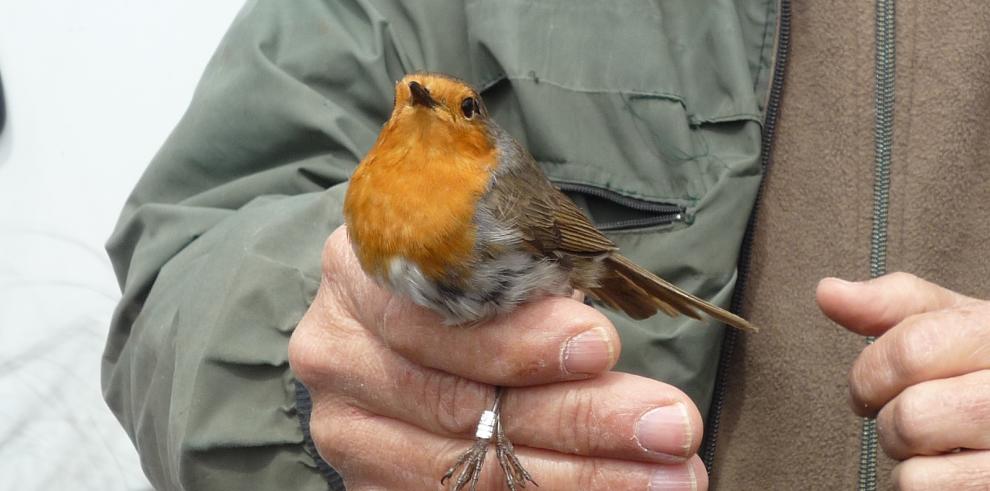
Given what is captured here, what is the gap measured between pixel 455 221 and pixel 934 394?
0.61m

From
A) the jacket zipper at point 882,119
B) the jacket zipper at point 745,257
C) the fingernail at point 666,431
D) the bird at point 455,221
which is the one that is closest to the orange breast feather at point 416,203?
the bird at point 455,221

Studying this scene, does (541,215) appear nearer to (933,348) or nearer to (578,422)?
(578,422)

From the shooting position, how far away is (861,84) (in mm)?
1568

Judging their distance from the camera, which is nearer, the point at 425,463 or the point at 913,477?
the point at 913,477

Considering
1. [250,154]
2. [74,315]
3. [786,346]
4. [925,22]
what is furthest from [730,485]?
[74,315]

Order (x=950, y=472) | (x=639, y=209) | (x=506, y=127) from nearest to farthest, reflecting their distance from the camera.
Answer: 1. (x=950, y=472)
2. (x=639, y=209)
3. (x=506, y=127)

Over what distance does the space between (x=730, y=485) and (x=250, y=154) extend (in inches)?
44.6

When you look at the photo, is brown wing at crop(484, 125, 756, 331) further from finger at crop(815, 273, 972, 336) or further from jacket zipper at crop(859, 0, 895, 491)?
jacket zipper at crop(859, 0, 895, 491)

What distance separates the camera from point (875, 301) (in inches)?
44.6

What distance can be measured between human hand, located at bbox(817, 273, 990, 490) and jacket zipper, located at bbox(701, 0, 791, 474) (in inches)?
18.8

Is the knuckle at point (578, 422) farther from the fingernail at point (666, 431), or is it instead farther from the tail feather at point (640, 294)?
the tail feather at point (640, 294)

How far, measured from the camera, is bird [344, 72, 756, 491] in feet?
3.11

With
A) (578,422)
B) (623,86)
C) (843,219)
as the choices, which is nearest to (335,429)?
(578,422)

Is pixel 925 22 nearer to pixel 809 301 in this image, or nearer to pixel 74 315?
pixel 809 301
